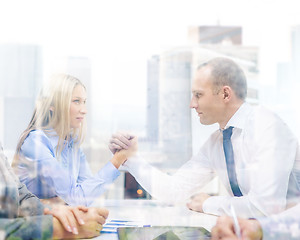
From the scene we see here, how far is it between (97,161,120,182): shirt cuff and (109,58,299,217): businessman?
64mm

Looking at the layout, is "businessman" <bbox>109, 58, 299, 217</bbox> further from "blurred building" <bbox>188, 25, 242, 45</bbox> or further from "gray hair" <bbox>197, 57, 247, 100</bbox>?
"blurred building" <bbox>188, 25, 242, 45</bbox>

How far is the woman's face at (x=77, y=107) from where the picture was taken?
2.06 metres

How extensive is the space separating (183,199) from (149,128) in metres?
0.41

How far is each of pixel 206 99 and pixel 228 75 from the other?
180mm

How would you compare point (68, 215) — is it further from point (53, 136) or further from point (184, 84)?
point (184, 84)

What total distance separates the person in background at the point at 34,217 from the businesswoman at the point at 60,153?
5 cm

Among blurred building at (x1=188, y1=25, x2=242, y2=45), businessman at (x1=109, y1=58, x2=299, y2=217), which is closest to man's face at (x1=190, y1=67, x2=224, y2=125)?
businessman at (x1=109, y1=58, x2=299, y2=217)

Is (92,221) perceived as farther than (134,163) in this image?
No

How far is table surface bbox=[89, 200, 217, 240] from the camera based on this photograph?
203 cm

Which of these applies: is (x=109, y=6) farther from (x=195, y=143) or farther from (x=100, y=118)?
(x=195, y=143)

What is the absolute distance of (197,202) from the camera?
2.10 metres

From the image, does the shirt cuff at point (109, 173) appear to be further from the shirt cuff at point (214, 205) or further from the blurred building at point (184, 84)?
the shirt cuff at point (214, 205)

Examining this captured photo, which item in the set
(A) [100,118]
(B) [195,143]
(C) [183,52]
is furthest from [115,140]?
(C) [183,52]

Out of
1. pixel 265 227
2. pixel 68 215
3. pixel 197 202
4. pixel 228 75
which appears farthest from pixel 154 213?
pixel 228 75
